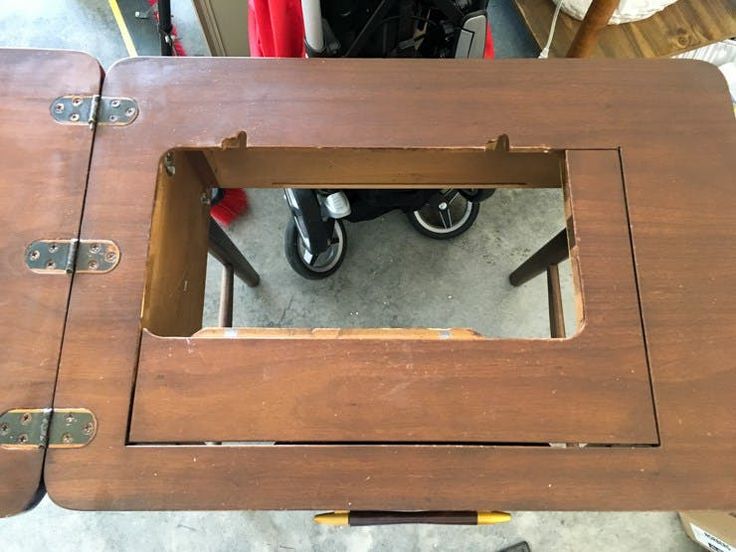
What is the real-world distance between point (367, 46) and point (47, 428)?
2.51 ft

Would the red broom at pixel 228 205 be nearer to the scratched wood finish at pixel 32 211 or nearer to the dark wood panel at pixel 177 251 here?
the dark wood panel at pixel 177 251

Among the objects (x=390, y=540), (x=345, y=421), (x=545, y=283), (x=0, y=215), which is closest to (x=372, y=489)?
(x=345, y=421)

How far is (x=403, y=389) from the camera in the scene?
2.29 feet

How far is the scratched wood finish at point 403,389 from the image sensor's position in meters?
0.69

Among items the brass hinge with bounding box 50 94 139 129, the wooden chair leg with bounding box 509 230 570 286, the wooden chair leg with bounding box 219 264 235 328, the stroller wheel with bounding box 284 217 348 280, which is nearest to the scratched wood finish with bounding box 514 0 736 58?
the wooden chair leg with bounding box 509 230 570 286

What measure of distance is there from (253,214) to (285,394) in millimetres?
944

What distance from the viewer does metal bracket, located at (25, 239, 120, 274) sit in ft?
2.38

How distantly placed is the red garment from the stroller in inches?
2.1

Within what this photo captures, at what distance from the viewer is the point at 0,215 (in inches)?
29.3

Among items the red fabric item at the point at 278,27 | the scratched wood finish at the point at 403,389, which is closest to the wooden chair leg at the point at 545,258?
the scratched wood finish at the point at 403,389

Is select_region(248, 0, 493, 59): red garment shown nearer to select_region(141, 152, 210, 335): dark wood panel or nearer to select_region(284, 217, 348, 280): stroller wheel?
select_region(141, 152, 210, 335): dark wood panel

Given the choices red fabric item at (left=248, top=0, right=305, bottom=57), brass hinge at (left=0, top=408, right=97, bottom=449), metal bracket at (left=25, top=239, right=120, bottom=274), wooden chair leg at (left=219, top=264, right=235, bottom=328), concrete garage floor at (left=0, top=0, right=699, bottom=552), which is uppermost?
red fabric item at (left=248, top=0, right=305, bottom=57)

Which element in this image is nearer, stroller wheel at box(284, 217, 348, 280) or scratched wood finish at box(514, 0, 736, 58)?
stroller wheel at box(284, 217, 348, 280)

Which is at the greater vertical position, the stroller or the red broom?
the stroller
